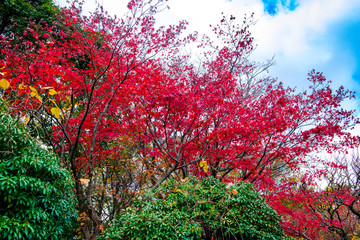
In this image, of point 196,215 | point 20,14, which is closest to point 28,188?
point 196,215

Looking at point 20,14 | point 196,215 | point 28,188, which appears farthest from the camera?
point 20,14

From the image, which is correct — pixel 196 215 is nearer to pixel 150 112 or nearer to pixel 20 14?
pixel 150 112

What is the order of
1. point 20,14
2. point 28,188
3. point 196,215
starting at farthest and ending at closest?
point 20,14
point 196,215
point 28,188

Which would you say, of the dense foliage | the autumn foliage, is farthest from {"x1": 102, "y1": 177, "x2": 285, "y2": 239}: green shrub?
the dense foliage

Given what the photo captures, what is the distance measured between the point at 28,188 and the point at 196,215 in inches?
145

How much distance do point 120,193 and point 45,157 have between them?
5961 mm

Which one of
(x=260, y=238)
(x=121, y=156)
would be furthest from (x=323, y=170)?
→ (x=121, y=156)

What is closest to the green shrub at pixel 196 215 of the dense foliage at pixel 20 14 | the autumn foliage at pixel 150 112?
the autumn foliage at pixel 150 112

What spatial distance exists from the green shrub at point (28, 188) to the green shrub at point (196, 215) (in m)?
1.28

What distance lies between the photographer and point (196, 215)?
5434mm

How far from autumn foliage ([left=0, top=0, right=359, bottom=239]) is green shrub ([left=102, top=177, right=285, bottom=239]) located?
2.49ft

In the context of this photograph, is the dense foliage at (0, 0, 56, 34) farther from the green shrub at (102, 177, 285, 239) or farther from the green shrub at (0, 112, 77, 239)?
the green shrub at (102, 177, 285, 239)

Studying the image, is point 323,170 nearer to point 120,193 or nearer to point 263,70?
point 263,70

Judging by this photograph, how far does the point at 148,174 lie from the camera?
30.2ft
